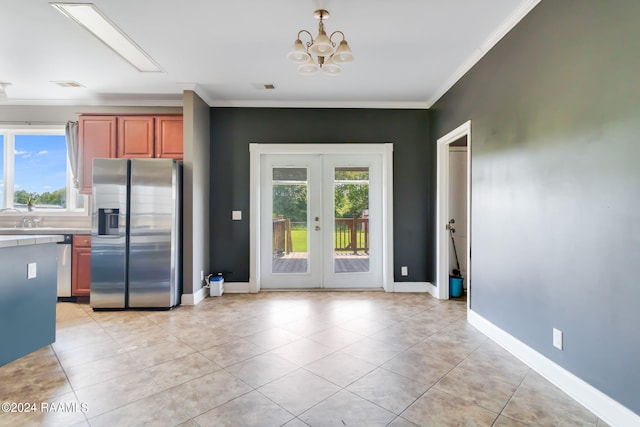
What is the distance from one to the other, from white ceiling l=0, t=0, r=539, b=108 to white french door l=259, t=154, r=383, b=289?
3.10 feet

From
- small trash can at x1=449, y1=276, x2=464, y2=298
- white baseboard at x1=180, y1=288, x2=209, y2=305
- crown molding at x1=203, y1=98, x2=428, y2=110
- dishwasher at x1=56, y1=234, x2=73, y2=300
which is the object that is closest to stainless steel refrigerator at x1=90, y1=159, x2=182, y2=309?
white baseboard at x1=180, y1=288, x2=209, y2=305

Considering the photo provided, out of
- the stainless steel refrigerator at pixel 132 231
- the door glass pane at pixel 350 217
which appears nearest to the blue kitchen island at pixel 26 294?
the stainless steel refrigerator at pixel 132 231

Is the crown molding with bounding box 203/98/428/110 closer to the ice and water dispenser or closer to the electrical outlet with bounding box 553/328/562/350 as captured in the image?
the ice and water dispenser

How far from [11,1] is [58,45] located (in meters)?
0.68

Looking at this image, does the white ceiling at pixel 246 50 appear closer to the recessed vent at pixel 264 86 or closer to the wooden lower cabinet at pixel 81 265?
the recessed vent at pixel 264 86

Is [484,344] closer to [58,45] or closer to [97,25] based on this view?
[97,25]

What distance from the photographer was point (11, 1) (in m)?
2.33

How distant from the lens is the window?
454 cm

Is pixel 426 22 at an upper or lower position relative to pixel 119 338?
upper

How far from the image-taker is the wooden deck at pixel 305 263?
4656mm

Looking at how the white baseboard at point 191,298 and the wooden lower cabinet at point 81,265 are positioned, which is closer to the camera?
the white baseboard at point 191,298

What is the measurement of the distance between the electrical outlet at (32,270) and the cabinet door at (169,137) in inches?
81.2

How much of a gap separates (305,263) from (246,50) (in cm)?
289

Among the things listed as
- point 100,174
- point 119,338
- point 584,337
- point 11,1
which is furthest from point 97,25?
point 584,337
